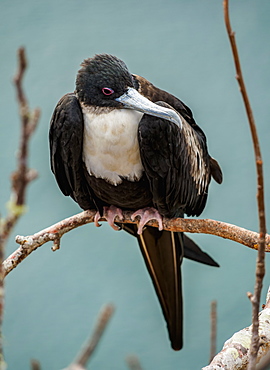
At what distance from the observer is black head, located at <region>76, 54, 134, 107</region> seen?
131cm

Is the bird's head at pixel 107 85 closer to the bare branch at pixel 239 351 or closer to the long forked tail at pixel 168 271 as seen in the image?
the long forked tail at pixel 168 271

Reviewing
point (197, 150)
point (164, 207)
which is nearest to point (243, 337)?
point (164, 207)

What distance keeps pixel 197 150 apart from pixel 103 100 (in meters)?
0.33

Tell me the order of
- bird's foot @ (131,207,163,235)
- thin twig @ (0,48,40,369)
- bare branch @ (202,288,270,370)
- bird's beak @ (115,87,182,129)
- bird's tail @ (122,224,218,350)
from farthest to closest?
bird's tail @ (122,224,218,350)
bird's foot @ (131,207,163,235)
bird's beak @ (115,87,182,129)
bare branch @ (202,288,270,370)
thin twig @ (0,48,40,369)

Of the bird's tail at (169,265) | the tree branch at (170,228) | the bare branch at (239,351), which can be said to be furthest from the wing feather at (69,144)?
the bare branch at (239,351)

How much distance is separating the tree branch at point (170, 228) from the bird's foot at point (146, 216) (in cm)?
2

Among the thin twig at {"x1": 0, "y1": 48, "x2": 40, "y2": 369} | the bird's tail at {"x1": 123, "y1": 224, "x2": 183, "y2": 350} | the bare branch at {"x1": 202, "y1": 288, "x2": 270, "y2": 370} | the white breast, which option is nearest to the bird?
the white breast

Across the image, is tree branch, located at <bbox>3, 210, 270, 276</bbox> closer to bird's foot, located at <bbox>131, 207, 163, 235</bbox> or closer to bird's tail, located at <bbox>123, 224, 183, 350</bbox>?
bird's foot, located at <bbox>131, 207, 163, 235</bbox>

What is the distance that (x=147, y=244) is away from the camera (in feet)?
5.40

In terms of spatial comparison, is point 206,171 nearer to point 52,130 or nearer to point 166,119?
point 166,119

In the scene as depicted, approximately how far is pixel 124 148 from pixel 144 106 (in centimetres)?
14

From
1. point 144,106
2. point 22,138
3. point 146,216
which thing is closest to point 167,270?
point 146,216

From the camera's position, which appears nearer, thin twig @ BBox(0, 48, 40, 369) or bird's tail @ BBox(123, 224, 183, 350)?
thin twig @ BBox(0, 48, 40, 369)

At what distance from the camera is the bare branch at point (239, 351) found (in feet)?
3.30
